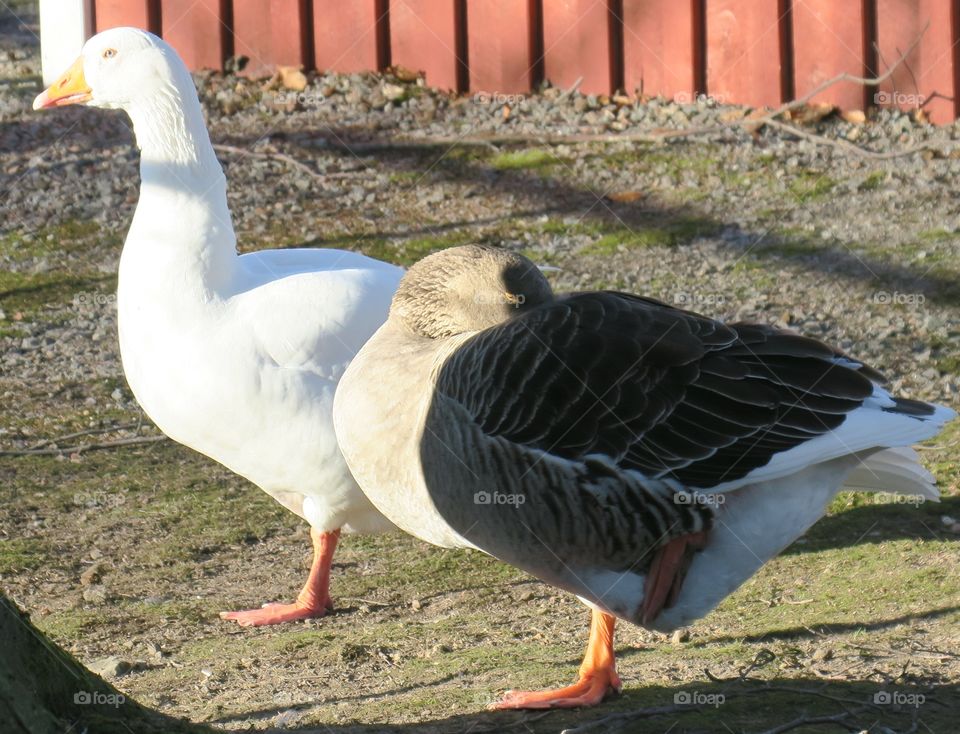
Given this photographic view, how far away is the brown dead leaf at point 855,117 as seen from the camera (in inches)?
335

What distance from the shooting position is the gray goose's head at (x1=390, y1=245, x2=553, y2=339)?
4.03m

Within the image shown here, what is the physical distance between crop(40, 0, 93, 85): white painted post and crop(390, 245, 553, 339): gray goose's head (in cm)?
618

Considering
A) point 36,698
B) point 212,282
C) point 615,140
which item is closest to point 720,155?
point 615,140

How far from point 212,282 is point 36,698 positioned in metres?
2.15

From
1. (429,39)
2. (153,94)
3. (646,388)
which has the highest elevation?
(429,39)

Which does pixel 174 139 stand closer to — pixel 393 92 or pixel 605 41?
pixel 393 92

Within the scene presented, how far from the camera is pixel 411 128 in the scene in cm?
906

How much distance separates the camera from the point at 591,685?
12.2 ft

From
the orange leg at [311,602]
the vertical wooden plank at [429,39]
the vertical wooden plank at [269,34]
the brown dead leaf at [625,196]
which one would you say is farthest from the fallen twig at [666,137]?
the orange leg at [311,602]

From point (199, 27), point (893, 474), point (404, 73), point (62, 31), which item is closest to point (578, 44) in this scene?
point (404, 73)

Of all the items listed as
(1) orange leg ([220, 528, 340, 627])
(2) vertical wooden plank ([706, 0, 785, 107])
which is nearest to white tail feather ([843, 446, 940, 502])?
(1) orange leg ([220, 528, 340, 627])

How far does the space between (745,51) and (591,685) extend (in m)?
5.89

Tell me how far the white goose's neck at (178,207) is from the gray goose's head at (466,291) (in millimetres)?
947

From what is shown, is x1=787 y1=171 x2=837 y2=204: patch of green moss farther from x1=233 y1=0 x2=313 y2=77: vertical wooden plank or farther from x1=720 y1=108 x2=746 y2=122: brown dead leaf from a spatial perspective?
x1=233 y1=0 x2=313 y2=77: vertical wooden plank
